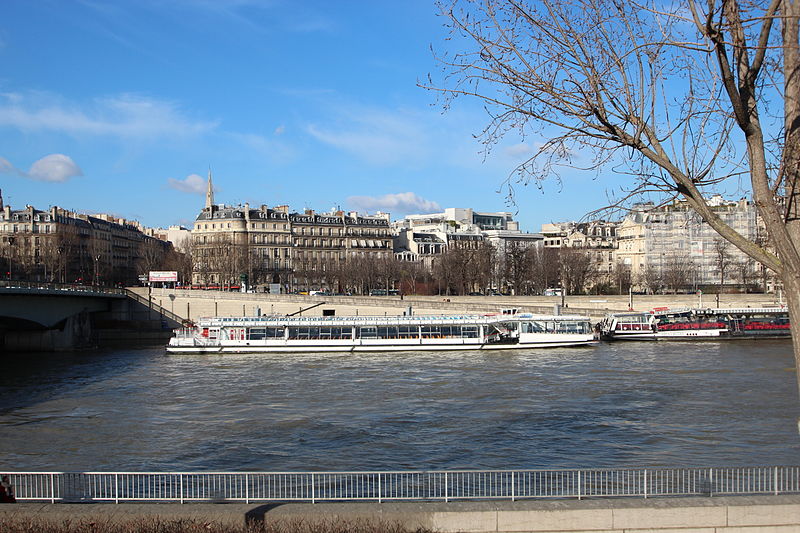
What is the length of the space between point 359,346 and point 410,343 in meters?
2.99

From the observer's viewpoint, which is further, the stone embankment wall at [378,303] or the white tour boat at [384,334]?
the stone embankment wall at [378,303]

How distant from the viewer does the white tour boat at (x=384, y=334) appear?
49.3m

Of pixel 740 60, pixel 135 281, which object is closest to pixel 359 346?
pixel 740 60

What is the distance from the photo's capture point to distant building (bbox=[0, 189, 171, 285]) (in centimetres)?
9669

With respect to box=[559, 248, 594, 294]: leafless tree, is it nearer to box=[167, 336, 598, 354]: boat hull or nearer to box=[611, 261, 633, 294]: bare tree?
box=[611, 261, 633, 294]: bare tree

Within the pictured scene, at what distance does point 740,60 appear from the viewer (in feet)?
23.1

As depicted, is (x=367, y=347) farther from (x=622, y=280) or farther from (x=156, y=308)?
(x=622, y=280)

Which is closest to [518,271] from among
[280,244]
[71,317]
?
[280,244]

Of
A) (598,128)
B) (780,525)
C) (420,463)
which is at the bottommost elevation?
(420,463)

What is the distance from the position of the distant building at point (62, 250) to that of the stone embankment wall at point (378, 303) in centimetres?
2706

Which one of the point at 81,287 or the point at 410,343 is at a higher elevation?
the point at 81,287

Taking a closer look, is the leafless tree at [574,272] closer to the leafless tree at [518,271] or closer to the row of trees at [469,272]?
the row of trees at [469,272]

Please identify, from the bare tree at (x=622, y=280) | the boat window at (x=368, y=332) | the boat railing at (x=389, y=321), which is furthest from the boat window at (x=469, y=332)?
the bare tree at (x=622, y=280)

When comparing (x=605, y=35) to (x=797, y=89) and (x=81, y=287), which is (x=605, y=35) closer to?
(x=797, y=89)
